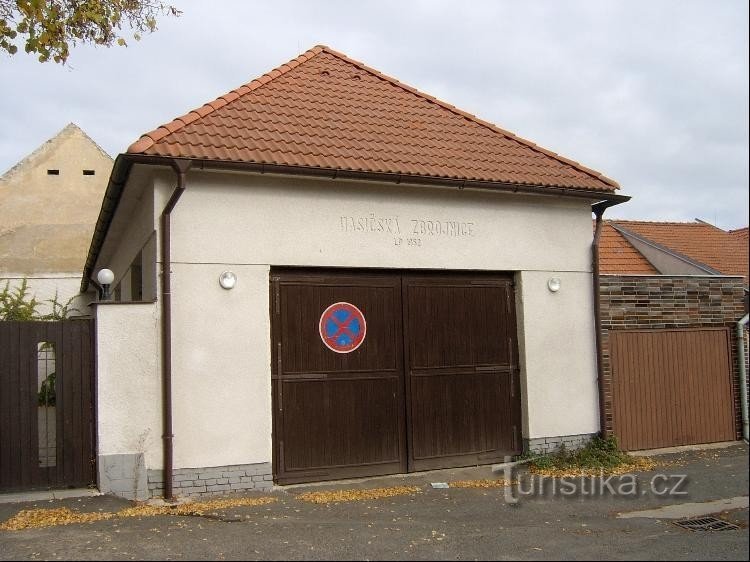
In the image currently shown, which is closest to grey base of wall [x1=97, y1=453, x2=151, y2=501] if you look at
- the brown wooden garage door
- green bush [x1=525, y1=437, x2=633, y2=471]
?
green bush [x1=525, y1=437, x2=633, y2=471]

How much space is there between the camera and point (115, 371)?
8148mm

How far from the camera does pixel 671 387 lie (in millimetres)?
11469

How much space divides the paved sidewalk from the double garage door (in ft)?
3.15

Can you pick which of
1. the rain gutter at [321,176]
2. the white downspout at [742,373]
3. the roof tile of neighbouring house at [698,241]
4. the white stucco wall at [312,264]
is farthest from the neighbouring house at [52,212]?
the white downspout at [742,373]

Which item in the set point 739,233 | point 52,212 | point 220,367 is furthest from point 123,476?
point 739,233

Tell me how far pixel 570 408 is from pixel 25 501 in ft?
22.7

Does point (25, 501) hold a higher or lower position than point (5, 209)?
lower

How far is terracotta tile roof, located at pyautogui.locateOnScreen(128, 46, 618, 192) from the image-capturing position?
8.89m

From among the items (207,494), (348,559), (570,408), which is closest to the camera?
(348,559)

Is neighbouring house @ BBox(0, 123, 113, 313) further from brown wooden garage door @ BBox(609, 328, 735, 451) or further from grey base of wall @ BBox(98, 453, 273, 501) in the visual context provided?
brown wooden garage door @ BBox(609, 328, 735, 451)

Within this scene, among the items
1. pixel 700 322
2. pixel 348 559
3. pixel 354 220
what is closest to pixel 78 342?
pixel 354 220

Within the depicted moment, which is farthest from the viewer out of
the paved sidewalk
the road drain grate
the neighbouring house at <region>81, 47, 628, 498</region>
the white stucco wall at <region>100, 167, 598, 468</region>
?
the white stucco wall at <region>100, 167, 598, 468</region>

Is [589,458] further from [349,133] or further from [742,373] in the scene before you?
[349,133]

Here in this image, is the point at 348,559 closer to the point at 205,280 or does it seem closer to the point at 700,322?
the point at 205,280
